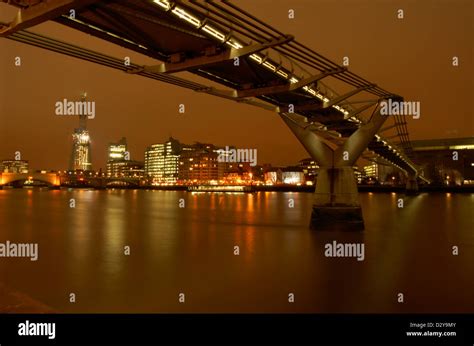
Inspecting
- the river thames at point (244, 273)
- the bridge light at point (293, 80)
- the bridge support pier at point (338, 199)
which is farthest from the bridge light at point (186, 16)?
the bridge support pier at point (338, 199)

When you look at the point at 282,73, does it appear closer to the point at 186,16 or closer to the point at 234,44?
the point at 234,44

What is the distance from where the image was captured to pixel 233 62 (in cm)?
1495

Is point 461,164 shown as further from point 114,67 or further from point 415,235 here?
point 114,67

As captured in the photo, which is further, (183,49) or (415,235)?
(415,235)

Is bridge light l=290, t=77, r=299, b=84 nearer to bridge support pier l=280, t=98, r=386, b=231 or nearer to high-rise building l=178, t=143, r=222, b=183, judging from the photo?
bridge support pier l=280, t=98, r=386, b=231

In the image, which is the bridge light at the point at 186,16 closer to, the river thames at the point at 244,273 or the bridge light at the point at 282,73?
the bridge light at the point at 282,73

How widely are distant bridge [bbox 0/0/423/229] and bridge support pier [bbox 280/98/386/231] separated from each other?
0.18 feet

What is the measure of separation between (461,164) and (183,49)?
434 ft

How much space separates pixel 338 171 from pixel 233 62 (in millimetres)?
10764

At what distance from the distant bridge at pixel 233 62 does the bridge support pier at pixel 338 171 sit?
2.2 inches

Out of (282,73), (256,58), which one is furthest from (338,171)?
(256,58)

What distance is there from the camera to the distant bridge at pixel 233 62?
10461mm

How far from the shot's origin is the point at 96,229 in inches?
1161
